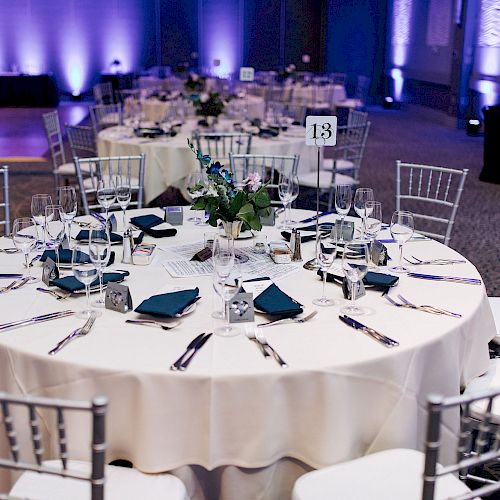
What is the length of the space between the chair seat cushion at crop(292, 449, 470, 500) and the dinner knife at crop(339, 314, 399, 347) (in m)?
0.30

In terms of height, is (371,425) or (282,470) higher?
(371,425)

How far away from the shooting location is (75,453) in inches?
78.8

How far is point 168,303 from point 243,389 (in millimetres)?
460

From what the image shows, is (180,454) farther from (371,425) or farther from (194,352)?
(371,425)

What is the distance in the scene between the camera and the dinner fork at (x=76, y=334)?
1991 mm

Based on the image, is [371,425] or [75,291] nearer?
[371,425]

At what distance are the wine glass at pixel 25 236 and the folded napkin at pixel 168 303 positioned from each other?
52 cm

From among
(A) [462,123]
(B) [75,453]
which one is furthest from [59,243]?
(A) [462,123]

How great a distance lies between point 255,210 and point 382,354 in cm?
88

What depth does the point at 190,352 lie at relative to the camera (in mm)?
1973

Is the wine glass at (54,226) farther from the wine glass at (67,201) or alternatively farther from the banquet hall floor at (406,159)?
the banquet hall floor at (406,159)

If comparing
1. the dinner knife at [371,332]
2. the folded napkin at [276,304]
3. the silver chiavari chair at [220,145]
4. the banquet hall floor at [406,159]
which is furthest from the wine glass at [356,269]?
the silver chiavari chair at [220,145]

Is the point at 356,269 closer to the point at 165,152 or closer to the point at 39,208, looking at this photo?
the point at 39,208

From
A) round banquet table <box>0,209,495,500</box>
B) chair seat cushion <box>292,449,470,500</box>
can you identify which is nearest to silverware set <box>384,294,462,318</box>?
round banquet table <box>0,209,495,500</box>
